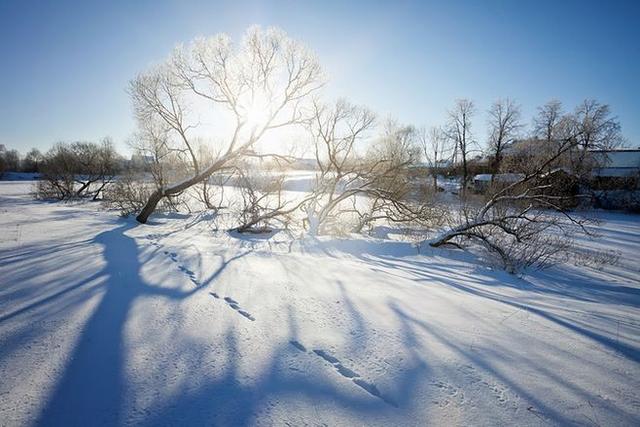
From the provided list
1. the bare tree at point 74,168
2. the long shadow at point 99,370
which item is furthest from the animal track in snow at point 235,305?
the bare tree at point 74,168

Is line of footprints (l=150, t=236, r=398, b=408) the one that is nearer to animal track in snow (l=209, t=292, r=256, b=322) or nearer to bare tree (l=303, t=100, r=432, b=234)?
animal track in snow (l=209, t=292, r=256, b=322)

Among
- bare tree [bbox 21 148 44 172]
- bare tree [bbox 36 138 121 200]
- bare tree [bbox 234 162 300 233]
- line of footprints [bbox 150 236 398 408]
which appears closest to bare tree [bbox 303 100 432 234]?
bare tree [bbox 234 162 300 233]

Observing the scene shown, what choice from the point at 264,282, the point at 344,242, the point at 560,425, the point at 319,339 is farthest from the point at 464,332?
the point at 344,242

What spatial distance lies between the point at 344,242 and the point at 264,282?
662cm

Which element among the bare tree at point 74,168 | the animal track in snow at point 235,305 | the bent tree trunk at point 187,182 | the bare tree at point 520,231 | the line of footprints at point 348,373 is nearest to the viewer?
the line of footprints at point 348,373

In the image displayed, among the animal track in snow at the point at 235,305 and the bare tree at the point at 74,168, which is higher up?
the bare tree at the point at 74,168

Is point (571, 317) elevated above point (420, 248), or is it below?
above

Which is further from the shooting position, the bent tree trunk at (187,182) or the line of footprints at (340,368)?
the bent tree trunk at (187,182)

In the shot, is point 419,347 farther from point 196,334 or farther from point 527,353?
point 196,334

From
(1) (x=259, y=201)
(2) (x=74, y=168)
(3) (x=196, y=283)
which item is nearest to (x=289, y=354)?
(3) (x=196, y=283)

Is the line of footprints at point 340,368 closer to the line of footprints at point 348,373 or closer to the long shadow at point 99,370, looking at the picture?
the line of footprints at point 348,373

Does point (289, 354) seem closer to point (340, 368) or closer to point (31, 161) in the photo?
point (340, 368)

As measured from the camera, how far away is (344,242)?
10344 millimetres

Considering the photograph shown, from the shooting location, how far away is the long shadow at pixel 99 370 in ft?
5.28
